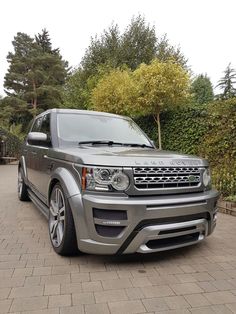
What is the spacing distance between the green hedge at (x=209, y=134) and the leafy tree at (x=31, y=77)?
24.2 meters

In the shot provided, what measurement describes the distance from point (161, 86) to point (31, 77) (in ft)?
89.0

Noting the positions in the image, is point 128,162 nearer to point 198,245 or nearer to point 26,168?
point 198,245

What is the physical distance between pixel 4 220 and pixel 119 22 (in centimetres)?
1832

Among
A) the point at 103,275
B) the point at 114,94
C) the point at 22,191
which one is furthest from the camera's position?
the point at 114,94

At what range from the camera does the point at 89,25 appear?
21969 millimetres

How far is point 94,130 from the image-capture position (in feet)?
14.0

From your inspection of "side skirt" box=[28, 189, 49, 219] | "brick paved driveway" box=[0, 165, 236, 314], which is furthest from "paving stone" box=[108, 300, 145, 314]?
"side skirt" box=[28, 189, 49, 219]

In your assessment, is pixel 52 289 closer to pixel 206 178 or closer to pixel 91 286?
pixel 91 286

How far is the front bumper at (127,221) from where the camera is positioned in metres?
2.84

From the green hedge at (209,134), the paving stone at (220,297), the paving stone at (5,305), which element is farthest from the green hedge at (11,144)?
the paving stone at (220,297)

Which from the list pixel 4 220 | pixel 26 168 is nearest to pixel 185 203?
pixel 4 220

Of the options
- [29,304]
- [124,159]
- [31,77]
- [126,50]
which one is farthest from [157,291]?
[31,77]

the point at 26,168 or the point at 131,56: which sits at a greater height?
the point at 131,56

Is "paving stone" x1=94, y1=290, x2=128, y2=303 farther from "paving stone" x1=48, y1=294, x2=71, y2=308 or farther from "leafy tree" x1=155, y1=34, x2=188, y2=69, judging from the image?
"leafy tree" x1=155, y1=34, x2=188, y2=69
